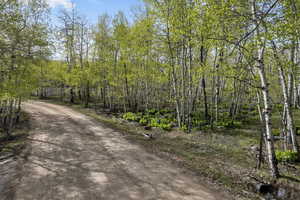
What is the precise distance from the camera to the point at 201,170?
6.23 metres

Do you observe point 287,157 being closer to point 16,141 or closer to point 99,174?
point 99,174

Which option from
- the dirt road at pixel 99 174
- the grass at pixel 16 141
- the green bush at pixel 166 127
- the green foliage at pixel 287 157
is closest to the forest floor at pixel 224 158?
the green foliage at pixel 287 157

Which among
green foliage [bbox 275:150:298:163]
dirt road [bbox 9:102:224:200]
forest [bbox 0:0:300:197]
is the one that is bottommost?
dirt road [bbox 9:102:224:200]

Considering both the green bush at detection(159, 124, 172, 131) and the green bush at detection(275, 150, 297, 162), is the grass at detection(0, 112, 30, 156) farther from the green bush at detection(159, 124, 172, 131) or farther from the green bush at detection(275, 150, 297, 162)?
the green bush at detection(275, 150, 297, 162)

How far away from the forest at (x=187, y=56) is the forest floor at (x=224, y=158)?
0.50 metres

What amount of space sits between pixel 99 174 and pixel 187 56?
10658 millimetres

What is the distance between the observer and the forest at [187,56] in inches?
225

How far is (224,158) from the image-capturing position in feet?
24.6

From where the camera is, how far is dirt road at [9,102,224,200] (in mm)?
4664

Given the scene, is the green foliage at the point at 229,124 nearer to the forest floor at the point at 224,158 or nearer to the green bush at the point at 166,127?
the forest floor at the point at 224,158

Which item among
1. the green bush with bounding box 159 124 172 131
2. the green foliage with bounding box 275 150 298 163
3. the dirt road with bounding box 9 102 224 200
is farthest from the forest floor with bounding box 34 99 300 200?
the dirt road with bounding box 9 102 224 200

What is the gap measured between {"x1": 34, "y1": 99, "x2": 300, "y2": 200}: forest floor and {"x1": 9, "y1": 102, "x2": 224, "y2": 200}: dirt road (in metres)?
0.66

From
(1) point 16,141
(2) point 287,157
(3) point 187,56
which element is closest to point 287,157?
(2) point 287,157

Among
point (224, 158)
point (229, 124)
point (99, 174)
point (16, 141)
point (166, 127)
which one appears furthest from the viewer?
point (229, 124)
